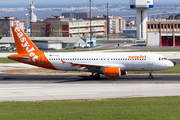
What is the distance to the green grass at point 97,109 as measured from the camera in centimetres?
2133

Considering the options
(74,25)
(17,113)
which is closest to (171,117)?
(17,113)

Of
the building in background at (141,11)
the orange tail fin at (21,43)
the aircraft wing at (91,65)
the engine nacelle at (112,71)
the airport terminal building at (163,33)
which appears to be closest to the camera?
the engine nacelle at (112,71)

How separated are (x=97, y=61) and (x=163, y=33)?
8738cm

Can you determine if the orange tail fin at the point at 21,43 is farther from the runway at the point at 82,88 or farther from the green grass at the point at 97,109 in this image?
the green grass at the point at 97,109

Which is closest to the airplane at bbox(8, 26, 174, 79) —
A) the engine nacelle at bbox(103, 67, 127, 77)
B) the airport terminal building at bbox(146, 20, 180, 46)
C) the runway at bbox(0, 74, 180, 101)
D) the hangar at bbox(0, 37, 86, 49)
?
the engine nacelle at bbox(103, 67, 127, 77)

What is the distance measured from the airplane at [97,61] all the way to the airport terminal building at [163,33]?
8369 cm

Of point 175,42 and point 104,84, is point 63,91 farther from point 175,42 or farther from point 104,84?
point 175,42

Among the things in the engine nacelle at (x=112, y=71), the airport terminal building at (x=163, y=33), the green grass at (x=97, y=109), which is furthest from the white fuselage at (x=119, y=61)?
the airport terminal building at (x=163, y=33)

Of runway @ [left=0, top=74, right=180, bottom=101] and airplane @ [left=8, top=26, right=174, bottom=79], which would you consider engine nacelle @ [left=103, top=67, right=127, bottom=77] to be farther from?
runway @ [left=0, top=74, right=180, bottom=101]

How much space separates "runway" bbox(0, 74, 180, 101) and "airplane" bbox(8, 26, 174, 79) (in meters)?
1.60

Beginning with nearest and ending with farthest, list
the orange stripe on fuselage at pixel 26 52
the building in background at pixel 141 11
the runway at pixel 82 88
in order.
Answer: the runway at pixel 82 88
the orange stripe on fuselage at pixel 26 52
the building in background at pixel 141 11

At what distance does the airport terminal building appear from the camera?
407 ft

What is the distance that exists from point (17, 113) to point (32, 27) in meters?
174

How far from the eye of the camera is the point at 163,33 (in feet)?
412
